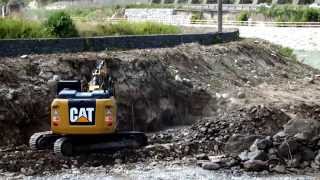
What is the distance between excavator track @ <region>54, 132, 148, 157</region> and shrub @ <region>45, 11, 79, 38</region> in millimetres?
11657

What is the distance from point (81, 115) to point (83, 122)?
0.60ft

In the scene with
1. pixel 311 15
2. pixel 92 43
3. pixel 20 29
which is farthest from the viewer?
pixel 311 15

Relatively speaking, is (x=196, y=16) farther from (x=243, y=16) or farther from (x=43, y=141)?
(x=43, y=141)

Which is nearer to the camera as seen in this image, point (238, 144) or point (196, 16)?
point (238, 144)

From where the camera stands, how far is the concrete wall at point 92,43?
21547 mm

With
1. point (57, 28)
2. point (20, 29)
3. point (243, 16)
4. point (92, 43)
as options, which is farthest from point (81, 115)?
point (243, 16)

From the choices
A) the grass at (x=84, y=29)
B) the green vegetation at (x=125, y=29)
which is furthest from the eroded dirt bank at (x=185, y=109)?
the green vegetation at (x=125, y=29)

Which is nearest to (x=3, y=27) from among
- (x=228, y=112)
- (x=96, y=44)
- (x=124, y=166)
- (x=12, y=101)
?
(x=96, y=44)

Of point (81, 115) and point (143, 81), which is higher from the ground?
point (81, 115)

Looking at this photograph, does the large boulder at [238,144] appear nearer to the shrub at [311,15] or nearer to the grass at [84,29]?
the grass at [84,29]

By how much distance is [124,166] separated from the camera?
16.4 m

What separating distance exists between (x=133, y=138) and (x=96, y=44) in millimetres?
8446

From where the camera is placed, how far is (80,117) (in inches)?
607

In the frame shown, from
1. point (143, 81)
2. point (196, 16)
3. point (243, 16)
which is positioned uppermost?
point (243, 16)
